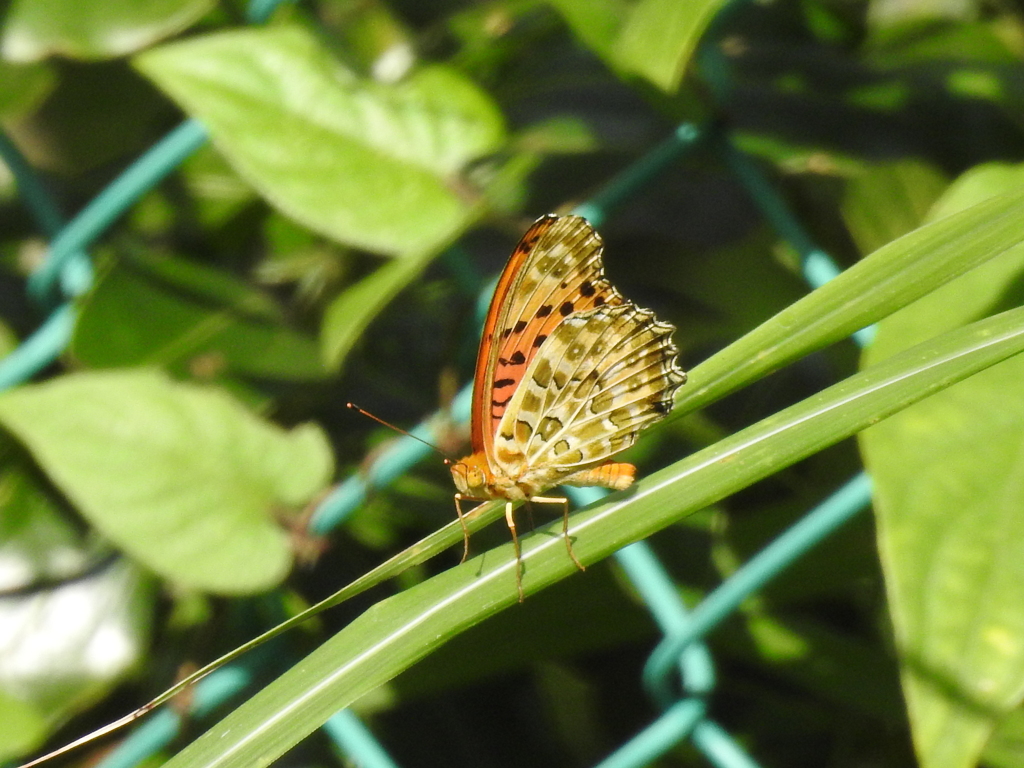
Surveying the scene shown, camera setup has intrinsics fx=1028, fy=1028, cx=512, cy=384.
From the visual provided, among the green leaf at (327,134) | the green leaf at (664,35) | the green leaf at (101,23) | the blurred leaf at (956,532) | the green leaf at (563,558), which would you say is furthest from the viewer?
the green leaf at (101,23)

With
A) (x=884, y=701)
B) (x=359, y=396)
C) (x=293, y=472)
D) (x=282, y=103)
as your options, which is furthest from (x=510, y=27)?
(x=884, y=701)


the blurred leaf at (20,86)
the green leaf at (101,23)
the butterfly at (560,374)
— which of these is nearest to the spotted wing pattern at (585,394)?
the butterfly at (560,374)

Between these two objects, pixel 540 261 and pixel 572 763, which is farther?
pixel 572 763

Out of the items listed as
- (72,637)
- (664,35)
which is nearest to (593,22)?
(664,35)

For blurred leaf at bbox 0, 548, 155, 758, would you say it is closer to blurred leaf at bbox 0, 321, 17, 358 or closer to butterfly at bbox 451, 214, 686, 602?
blurred leaf at bbox 0, 321, 17, 358

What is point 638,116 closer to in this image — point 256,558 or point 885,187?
point 885,187

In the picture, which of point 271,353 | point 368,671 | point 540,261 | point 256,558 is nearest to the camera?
point 368,671

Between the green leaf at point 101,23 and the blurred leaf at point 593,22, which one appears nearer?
the blurred leaf at point 593,22

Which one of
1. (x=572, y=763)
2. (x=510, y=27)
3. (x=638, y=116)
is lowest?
(x=572, y=763)

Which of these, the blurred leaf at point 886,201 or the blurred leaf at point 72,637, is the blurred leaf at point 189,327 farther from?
the blurred leaf at point 886,201
